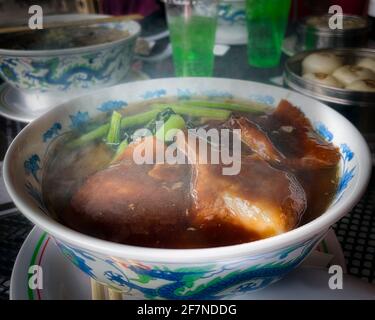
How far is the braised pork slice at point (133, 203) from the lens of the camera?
483 mm

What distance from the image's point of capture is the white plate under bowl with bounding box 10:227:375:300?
1.54ft

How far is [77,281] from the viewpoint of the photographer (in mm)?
535

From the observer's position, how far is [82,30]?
1.25 m

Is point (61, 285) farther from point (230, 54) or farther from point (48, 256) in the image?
point (230, 54)

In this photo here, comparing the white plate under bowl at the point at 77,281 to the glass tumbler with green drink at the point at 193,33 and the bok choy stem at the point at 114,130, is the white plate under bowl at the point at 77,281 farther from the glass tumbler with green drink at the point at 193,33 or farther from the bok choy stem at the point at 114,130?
the glass tumbler with green drink at the point at 193,33

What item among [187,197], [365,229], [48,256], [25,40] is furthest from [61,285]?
[25,40]

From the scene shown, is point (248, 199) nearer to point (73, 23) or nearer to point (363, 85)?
point (363, 85)

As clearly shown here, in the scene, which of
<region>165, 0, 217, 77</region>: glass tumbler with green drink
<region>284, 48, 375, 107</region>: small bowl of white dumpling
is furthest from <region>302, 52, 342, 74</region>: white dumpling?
<region>165, 0, 217, 77</region>: glass tumbler with green drink

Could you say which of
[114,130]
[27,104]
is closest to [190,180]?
[114,130]

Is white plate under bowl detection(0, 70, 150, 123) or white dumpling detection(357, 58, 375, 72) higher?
white dumpling detection(357, 58, 375, 72)

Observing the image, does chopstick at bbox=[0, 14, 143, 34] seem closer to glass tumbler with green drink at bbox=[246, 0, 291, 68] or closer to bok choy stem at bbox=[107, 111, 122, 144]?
glass tumbler with green drink at bbox=[246, 0, 291, 68]

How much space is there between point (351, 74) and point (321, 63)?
86 mm

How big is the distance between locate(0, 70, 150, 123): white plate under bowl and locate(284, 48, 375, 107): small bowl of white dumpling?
61 cm
